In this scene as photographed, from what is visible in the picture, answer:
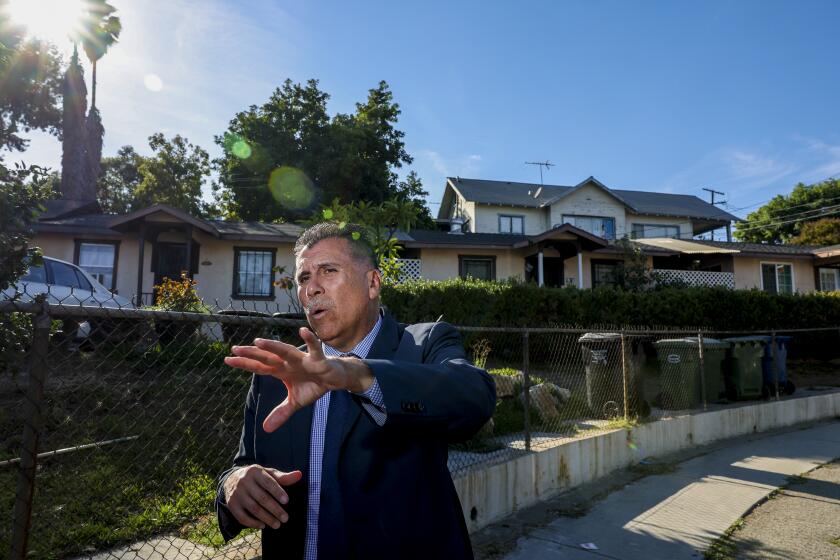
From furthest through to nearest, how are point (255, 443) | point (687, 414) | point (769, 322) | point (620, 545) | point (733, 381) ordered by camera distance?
point (769, 322)
point (733, 381)
point (687, 414)
point (620, 545)
point (255, 443)

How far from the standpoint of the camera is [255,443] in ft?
5.08

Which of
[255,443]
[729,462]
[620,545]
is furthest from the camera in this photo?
[729,462]

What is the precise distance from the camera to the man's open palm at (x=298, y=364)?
105cm

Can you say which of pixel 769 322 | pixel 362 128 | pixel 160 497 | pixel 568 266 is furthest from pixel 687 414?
pixel 362 128

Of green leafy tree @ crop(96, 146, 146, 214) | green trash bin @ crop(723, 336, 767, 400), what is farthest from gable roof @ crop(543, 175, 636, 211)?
green leafy tree @ crop(96, 146, 146, 214)

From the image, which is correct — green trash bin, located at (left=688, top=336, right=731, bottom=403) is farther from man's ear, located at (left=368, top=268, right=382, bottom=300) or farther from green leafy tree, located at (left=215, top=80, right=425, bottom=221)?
green leafy tree, located at (left=215, top=80, right=425, bottom=221)

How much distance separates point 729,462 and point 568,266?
14327 mm

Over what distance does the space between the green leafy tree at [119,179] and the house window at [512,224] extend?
2858 centimetres

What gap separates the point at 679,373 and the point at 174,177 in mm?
31408

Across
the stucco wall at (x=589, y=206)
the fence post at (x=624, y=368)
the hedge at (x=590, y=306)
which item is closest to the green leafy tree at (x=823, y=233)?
the stucco wall at (x=589, y=206)

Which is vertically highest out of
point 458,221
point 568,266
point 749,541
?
point 458,221

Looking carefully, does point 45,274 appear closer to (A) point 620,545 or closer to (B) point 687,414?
(A) point 620,545

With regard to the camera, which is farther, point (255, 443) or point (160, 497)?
point (160, 497)

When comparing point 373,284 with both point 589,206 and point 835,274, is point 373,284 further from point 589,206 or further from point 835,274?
point 835,274
